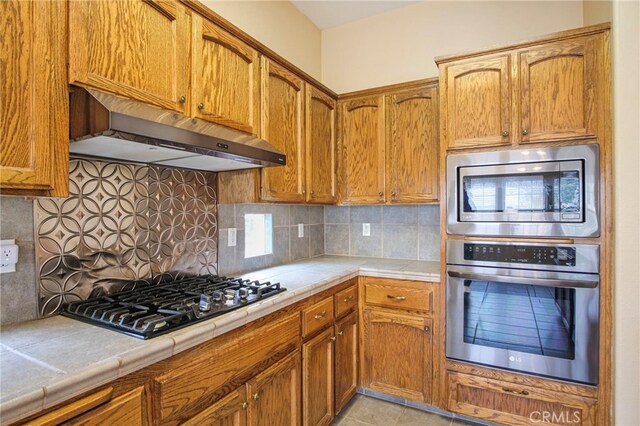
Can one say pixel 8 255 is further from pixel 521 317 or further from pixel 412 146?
pixel 521 317

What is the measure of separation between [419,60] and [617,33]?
131 cm

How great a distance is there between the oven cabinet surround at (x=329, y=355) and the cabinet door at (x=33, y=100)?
1249 millimetres

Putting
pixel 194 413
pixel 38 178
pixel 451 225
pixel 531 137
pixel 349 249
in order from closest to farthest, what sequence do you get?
pixel 38 178, pixel 194 413, pixel 531 137, pixel 451 225, pixel 349 249

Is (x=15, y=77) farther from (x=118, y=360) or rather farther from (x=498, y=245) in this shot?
(x=498, y=245)

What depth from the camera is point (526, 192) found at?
1.88 m

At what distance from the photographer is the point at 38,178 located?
1.02m

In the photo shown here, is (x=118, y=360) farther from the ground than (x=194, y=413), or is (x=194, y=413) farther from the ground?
(x=118, y=360)

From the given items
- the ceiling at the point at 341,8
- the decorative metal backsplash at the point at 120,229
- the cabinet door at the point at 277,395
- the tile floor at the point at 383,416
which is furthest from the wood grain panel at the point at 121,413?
the ceiling at the point at 341,8

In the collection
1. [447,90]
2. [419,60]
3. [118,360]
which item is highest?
[419,60]

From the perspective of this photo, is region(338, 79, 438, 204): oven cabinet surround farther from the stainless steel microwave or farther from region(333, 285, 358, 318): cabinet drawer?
region(333, 285, 358, 318): cabinet drawer

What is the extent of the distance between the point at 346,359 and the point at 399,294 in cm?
57

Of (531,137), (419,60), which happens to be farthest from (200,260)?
(419,60)

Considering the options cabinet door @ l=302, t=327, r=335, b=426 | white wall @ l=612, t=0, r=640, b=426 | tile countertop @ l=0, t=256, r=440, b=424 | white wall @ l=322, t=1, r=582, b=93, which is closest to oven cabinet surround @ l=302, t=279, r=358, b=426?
cabinet door @ l=302, t=327, r=335, b=426

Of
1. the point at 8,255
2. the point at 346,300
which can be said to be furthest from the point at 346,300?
the point at 8,255
